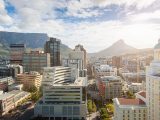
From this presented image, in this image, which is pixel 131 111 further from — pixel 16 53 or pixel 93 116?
pixel 16 53

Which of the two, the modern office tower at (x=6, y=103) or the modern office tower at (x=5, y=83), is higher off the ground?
the modern office tower at (x=5, y=83)

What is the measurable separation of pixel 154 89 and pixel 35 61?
2893 inches

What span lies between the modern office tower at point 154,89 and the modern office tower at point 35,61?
68.8 metres

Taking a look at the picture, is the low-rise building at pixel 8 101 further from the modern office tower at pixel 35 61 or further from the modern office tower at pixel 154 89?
the modern office tower at pixel 154 89

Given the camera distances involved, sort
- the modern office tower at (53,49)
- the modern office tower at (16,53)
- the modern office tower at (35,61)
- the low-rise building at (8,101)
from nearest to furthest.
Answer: the low-rise building at (8,101) → the modern office tower at (35,61) → the modern office tower at (53,49) → the modern office tower at (16,53)

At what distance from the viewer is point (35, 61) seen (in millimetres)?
104125

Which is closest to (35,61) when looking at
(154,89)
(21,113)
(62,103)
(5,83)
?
(5,83)

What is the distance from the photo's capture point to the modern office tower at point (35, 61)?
104 m

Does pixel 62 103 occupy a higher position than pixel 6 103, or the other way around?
pixel 62 103

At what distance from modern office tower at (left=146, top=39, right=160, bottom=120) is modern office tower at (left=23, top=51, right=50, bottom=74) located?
226ft

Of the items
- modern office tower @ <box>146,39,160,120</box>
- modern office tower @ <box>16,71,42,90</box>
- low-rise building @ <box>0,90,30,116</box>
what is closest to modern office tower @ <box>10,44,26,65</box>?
modern office tower @ <box>16,71,42,90</box>

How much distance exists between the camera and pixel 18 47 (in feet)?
429

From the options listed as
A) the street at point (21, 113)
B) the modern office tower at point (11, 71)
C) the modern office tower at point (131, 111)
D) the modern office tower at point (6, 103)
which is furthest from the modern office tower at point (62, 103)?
the modern office tower at point (11, 71)

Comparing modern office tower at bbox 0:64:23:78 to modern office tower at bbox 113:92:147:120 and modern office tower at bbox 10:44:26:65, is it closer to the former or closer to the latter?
modern office tower at bbox 10:44:26:65
